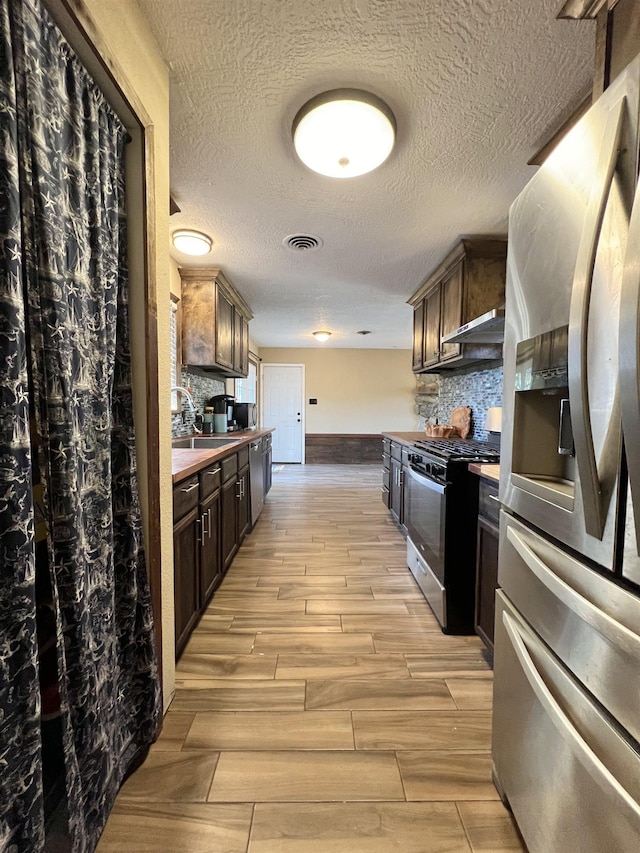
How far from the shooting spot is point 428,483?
2.15 metres

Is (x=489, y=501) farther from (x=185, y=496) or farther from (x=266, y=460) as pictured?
(x=266, y=460)

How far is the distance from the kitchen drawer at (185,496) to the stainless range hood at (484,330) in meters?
1.83

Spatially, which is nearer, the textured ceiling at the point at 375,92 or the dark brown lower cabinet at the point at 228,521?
the textured ceiling at the point at 375,92

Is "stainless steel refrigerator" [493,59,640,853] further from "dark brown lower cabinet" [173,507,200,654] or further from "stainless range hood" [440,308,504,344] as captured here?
"dark brown lower cabinet" [173,507,200,654]

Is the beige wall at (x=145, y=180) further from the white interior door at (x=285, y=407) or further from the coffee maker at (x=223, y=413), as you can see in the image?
the white interior door at (x=285, y=407)

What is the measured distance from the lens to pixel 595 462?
0.70 meters

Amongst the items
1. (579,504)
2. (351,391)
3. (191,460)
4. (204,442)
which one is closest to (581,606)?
(579,504)

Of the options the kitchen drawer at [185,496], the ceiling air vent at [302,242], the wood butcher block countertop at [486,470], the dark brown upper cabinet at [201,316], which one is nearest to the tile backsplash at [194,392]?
the dark brown upper cabinet at [201,316]

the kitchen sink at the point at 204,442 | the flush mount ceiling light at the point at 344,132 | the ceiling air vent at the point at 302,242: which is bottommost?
the kitchen sink at the point at 204,442

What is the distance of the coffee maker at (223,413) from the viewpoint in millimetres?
3727

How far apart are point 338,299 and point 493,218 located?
202 centimetres

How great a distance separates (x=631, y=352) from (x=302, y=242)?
8.34ft

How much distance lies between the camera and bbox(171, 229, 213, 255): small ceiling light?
2.52m

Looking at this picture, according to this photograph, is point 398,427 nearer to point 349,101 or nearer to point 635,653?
point 349,101
